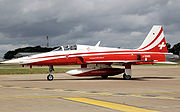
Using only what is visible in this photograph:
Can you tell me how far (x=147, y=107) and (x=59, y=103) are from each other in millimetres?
3146

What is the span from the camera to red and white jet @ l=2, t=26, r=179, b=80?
963 inches

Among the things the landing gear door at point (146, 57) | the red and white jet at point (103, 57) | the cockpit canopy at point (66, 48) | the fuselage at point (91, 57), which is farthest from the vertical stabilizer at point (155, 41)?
the cockpit canopy at point (66, 48)

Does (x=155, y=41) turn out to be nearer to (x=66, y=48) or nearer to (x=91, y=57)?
(x=91, y=57)

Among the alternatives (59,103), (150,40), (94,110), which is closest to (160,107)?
(94,110)

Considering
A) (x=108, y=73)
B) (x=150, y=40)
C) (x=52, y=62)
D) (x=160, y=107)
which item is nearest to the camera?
(x=160, y=107)

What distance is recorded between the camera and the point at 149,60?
27219 mm

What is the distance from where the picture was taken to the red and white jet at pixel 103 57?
2445 cm

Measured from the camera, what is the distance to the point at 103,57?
25.9 metres

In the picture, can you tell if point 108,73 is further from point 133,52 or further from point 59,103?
point 59,103

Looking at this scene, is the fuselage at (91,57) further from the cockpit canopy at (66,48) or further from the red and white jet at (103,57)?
the cockpit canopy at (66,48)

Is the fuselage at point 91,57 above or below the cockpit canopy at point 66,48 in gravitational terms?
below

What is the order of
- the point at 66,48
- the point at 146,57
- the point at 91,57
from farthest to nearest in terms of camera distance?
the point at 146,57 < the point at 91,57 < the point at 66,48

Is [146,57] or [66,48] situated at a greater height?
[66,48]

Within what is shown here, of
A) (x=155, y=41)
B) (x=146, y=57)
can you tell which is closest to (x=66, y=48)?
(x=146, y=57)
